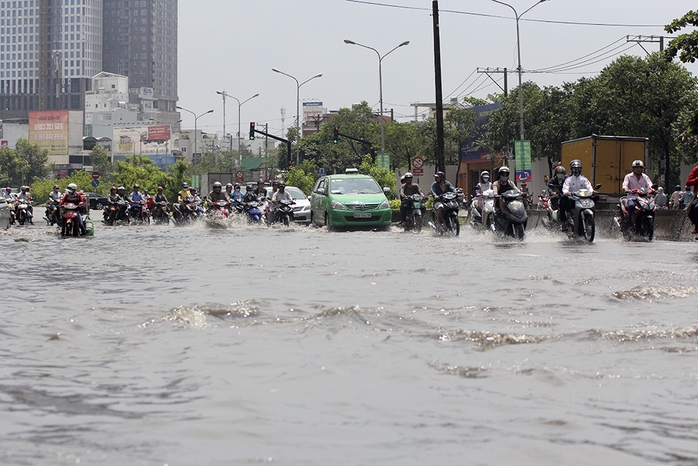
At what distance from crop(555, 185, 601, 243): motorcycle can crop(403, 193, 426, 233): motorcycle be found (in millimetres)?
7228

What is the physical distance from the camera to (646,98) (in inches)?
1681

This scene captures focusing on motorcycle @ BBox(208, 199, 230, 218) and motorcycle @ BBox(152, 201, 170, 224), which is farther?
motorcycle @ BBox(152, 201, 170, 224)

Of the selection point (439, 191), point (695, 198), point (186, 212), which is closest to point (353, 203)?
point (439, 191)

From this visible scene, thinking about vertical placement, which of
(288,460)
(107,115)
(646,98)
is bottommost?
(288,460)

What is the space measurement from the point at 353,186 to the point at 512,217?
9.39 m

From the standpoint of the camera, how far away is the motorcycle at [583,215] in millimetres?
17000

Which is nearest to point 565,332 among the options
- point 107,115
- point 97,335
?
point 97,335

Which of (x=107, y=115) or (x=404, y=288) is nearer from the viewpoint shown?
(x=404, y=288)

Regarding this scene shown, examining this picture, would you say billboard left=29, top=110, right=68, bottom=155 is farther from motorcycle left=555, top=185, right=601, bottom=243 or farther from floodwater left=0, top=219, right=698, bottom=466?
floodwater left=0, top=219, right=698, bottom=466

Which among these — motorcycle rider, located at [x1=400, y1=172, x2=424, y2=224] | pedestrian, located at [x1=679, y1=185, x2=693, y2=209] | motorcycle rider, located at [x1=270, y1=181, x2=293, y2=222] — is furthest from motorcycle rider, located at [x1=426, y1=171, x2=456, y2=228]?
pedestrian, located at [x1=679, y1=185, x2=693, y2=209]

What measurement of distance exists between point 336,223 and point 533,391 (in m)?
20.6

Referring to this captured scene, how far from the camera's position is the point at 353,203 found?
83.3ft

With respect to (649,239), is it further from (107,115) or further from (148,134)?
(107,115)

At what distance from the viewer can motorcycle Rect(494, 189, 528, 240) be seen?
1747cm
